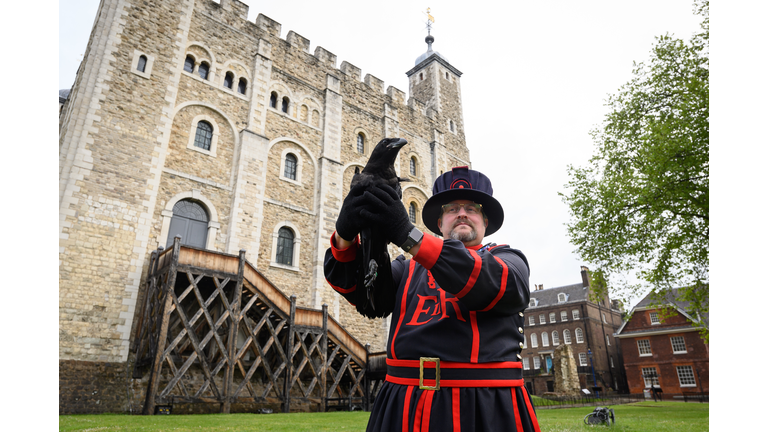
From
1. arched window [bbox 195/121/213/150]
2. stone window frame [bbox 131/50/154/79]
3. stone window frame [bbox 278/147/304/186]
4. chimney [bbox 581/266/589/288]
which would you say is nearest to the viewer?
Result: stone window frame [bbox 131/50/154/79]

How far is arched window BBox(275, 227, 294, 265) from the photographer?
53.9ft

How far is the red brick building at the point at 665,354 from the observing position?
30.1 metres

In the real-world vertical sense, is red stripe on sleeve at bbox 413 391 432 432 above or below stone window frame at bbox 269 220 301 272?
below

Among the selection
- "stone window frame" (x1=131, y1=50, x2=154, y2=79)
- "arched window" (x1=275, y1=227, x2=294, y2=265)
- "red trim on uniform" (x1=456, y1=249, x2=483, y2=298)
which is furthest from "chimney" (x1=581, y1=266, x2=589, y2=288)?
"red trim on uniform" (x1=456, y1=249, x2=483, y2=298)

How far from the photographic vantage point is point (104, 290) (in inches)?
453

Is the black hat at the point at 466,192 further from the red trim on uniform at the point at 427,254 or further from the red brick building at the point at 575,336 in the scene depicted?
the red brick building at the point at 575,336

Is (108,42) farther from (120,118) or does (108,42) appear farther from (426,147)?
(426,147)

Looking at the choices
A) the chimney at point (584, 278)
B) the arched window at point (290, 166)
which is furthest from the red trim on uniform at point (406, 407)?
the chimney at point (584, 278)

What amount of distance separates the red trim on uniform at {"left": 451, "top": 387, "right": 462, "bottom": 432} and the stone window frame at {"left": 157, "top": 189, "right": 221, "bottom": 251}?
13.6 metres

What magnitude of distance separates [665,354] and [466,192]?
126 ft

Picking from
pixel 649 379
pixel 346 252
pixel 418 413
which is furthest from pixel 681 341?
pixel 346 252

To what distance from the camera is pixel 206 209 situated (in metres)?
14.8

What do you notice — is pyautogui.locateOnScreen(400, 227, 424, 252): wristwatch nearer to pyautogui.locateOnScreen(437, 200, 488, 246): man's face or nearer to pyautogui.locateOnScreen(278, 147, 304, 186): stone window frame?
pyautogui.locateOnScreen(437, 200, 488, 246): man's face

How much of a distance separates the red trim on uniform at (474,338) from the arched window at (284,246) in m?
15.1
